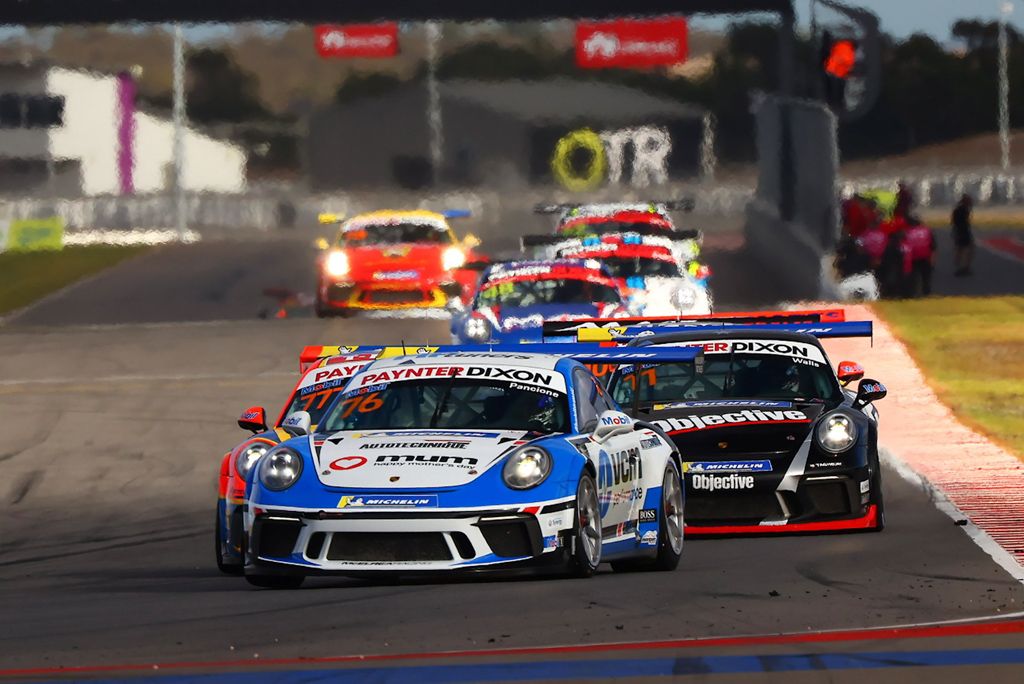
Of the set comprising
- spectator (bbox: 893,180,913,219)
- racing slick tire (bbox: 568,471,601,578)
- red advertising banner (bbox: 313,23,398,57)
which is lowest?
racing slick tire (bbox: 568,471,601,578)

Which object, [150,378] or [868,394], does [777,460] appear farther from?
[150,378]

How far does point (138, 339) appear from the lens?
2908 cm

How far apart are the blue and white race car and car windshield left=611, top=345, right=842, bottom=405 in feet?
8.08

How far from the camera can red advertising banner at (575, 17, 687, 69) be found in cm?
5209

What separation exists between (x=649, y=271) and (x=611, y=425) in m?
14.1

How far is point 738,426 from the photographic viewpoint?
13.3 m

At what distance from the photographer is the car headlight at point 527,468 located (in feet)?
34.1

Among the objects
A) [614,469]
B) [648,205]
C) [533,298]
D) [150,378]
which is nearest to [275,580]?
[614,469]

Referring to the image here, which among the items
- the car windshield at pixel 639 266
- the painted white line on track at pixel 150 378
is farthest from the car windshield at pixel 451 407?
the car windshield at pixel 639 266

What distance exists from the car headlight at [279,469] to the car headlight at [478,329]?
10525mm

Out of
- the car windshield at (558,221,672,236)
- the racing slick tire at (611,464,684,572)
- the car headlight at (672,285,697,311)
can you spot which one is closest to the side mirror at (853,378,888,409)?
the racing slick tire at (611,464,684,572)

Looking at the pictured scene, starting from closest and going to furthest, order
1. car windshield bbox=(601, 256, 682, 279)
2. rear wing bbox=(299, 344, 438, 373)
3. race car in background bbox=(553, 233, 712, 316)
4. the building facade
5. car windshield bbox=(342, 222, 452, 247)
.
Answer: rear wing bbox=(299, 344, 438, 373)
race car in background bbox=(553, 233, 712, 316)
car windshield bbox=(601, 256, 682, 279)
car windshield bbox=(342, 222, 452, 247)
the building facade

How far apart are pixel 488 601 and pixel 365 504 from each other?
0.73 meters

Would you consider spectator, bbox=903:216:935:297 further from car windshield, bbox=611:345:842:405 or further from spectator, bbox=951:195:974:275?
car windshield, bbox=611:345:842:405
